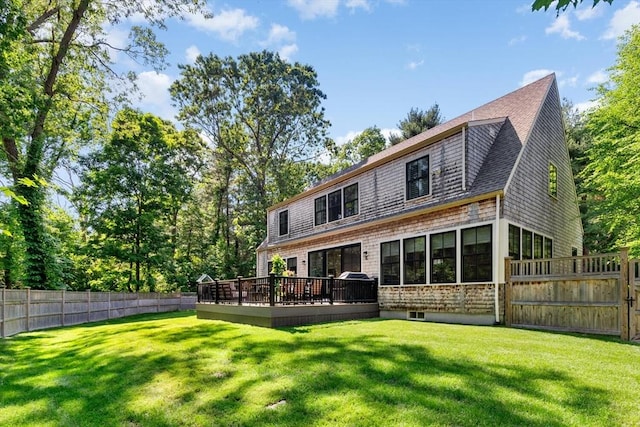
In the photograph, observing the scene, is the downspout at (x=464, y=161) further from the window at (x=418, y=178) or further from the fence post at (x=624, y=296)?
the fence post at (x=624, y=296)

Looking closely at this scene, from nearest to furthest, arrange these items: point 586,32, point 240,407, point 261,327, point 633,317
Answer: point 240,407, point 633,317, point 586,32, point 261,327

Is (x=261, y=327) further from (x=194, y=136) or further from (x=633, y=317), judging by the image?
(x=194, y=136)

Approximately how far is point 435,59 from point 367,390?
11.1 meters

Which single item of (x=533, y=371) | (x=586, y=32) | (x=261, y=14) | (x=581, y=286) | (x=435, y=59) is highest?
(x=261, y=14)

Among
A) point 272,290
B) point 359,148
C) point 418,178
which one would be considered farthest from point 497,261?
point 359,148

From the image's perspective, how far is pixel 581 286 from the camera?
8.04 m

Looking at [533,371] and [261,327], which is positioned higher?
[533,371]

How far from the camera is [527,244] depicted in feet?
34.5

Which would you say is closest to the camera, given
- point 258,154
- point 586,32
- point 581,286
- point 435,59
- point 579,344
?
point 579,344

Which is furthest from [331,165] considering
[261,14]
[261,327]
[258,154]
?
[261,327]

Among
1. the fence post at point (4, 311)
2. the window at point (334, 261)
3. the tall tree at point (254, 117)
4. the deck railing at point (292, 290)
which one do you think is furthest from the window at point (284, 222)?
the fence post at point (4, 311)

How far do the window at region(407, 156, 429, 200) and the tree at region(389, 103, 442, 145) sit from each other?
16.4 meters

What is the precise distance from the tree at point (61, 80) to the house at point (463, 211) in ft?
38.7

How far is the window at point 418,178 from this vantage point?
1155 cm
